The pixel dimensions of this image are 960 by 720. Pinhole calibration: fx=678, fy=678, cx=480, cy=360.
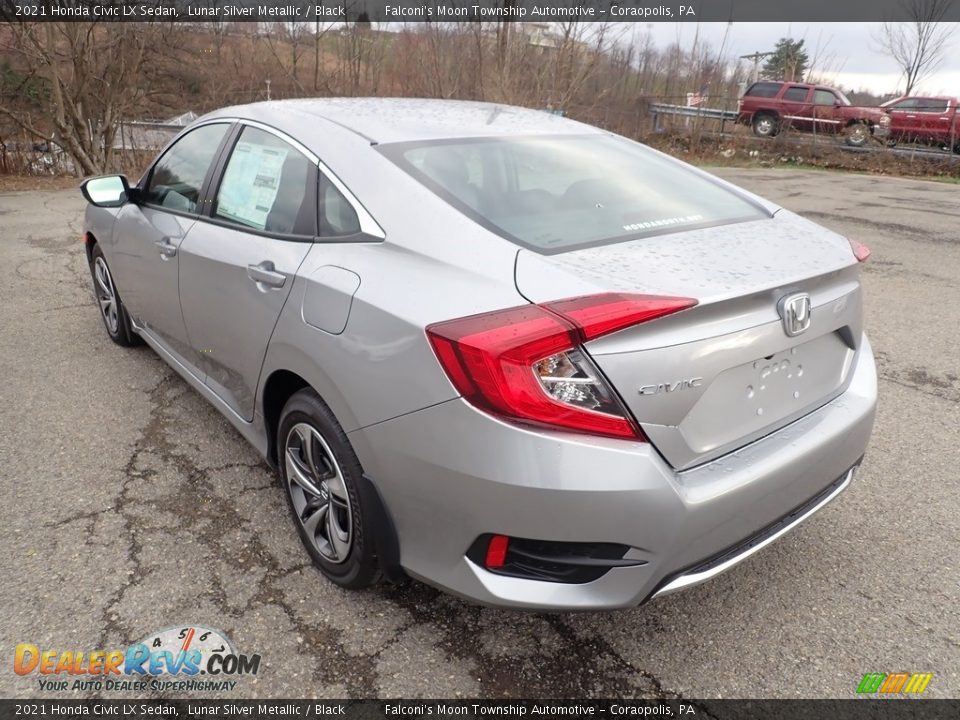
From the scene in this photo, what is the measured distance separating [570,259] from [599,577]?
838 mm

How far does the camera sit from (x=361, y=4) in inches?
778

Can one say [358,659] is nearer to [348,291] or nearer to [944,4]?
[348,291]

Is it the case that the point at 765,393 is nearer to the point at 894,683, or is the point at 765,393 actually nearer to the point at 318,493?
the point at 894,683

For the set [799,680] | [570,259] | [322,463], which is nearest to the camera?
[570,259]

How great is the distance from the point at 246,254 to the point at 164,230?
0.99 meters

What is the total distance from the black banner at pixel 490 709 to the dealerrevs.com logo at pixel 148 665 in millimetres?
54

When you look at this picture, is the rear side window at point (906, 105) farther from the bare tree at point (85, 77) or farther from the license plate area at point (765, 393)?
Answer: the license plate area at point (765, 393)

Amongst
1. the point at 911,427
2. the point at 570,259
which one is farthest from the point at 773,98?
the point at 570,259

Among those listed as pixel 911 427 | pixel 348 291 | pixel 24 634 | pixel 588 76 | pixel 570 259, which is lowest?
pixel 24 634

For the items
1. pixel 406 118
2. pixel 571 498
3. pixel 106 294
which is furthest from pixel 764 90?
pixel 571 498

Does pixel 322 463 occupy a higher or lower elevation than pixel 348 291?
lower

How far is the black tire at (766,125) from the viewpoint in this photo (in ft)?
68.0

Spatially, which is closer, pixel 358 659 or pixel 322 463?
pixel 358 659

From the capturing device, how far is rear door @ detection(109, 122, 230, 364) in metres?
→ 3.14
